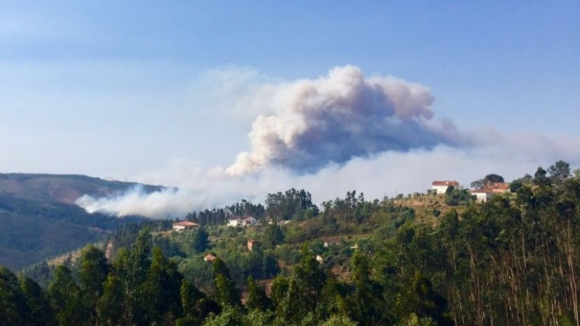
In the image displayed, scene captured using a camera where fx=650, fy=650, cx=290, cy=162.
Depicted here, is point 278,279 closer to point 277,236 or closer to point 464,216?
point 464,216

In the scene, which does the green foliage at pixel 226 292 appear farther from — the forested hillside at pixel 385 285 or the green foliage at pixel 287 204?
the green foliage at pixel 287 204

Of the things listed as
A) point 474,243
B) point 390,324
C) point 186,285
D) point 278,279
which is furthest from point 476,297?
point 186,285

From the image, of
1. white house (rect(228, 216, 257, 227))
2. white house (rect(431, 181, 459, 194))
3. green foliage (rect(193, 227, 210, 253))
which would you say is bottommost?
green foliage (rect(193, 227, 210, 253))

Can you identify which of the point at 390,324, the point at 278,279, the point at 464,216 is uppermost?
the point at 464,216

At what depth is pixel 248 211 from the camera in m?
170

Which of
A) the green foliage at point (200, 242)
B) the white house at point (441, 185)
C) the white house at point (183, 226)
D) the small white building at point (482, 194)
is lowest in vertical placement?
the green foliage at point (200, 242)

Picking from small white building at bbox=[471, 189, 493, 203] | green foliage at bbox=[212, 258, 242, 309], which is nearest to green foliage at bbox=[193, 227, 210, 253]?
small white building at bbox=[471, 189, 493, 203]

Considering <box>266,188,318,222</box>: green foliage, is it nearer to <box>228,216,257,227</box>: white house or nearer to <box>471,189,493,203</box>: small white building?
<box>228,216,257,227</box>: white house

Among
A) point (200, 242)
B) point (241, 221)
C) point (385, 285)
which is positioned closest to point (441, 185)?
point (241, 221)

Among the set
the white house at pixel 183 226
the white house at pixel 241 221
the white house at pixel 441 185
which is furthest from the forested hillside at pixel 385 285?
the white house at pixel 183 226

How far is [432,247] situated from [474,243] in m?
5.18

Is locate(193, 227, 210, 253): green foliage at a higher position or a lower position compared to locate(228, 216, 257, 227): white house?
lower

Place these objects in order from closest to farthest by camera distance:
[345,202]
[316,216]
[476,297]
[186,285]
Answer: [186,285] < [476,297] < [345,202] < [316,216]

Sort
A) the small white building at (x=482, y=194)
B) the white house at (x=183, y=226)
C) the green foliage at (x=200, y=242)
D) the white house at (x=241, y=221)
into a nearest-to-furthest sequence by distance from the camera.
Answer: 1. the small white building at (x=482, y=194)
2. the green foliage at (x=200, y=242)
3. the white house at (x=241, y=221)
4. the white house at (x=183, y=226)
